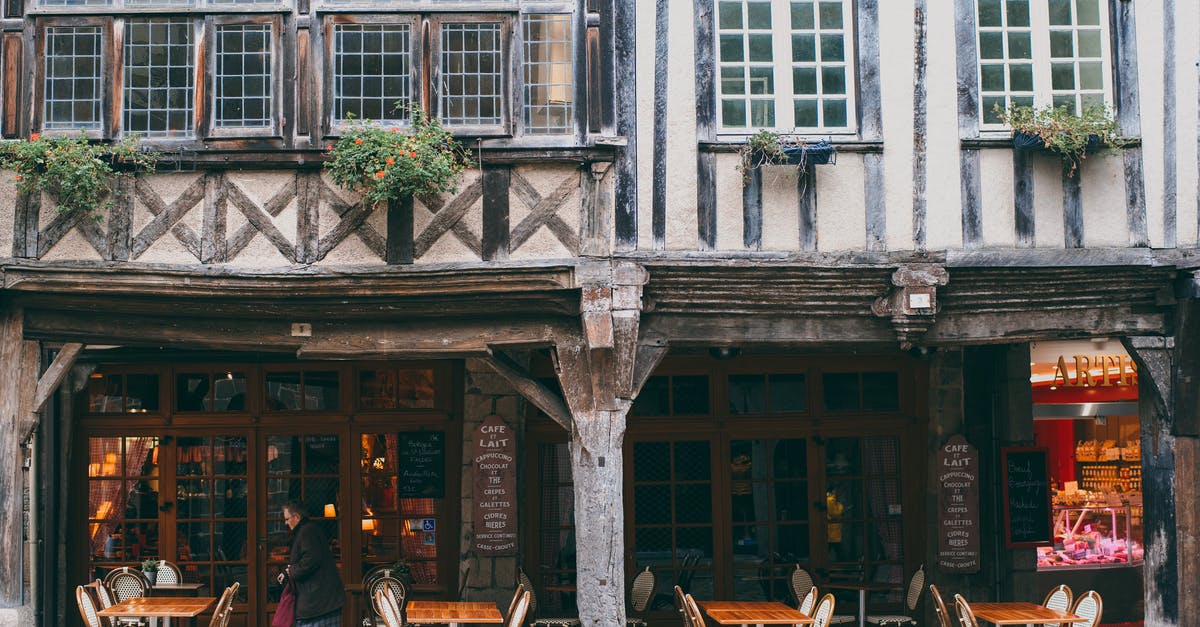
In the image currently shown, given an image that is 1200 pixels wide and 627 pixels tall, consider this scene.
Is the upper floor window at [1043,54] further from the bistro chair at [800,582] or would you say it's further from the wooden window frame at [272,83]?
the wooden window frame at [272,83]

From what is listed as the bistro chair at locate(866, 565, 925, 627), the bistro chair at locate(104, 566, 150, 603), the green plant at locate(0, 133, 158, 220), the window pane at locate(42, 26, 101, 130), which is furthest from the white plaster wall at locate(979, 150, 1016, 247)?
the bistro chair at locate(104, 566, 150, 603)

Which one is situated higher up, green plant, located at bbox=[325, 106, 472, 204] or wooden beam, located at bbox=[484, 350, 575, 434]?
green plant, located at bbox=[325, 106, 472, 204]

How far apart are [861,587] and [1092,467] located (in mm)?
3122

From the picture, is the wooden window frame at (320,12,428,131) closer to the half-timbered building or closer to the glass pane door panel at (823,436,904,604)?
the half-timbered building

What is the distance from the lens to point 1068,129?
8.11 metres

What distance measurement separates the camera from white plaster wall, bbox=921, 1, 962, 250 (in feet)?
26.9

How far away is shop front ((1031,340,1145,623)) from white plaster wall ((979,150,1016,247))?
332cm

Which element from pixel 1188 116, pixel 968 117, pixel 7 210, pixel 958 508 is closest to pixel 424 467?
pixel 7 210

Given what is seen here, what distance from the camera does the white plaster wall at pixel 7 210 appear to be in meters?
8.19

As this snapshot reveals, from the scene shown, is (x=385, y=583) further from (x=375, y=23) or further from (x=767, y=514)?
(x=375, y=23)

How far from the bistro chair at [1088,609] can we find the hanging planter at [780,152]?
3.57 metres

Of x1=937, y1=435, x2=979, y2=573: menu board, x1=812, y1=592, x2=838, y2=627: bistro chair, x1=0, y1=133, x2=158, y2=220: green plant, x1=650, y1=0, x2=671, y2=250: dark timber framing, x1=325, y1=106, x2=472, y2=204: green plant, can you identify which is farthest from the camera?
x1=937, y1=435, x2=979, y2=573: menu board

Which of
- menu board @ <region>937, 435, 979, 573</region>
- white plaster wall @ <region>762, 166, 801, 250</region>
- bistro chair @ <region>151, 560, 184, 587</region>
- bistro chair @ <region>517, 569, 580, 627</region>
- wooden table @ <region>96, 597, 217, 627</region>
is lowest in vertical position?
bistro chair @ <region>517, 569, 580, 627</region>

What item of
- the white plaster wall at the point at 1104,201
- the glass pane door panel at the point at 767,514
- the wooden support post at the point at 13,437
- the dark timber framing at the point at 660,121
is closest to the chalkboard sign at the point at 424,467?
the glass pane door panel at the point at 767,514
